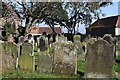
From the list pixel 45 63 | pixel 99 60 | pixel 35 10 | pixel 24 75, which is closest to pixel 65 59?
pixel 45 63

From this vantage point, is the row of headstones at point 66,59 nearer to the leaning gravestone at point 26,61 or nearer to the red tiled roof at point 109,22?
the leaning gravestone at point 26,61

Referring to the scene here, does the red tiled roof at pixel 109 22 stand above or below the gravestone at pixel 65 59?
above

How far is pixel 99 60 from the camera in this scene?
361 inches

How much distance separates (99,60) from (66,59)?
1330 mm

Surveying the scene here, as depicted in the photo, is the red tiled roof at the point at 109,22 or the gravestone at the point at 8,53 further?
the red tiled roof at the point at 109,22

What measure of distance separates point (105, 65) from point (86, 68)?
0.68m

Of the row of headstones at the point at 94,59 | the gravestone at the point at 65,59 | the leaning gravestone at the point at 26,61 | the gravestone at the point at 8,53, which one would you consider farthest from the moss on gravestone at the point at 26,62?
the row of headstones at the point at 94,59

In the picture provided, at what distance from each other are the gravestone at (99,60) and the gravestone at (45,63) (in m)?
1.50

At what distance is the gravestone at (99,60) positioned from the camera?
909cm

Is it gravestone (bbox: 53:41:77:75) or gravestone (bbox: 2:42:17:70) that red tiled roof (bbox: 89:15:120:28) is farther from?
gravestone (bbox: 53:41:77:75)

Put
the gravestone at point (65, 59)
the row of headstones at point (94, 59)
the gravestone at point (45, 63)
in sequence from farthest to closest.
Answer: the gravestone at point (45, 63)
the gravestone at point (65, 59)
the row of headstones at point (94, 59)

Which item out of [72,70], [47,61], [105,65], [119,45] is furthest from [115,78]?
[119,45]

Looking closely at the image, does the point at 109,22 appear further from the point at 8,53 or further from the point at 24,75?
the point at 24,75

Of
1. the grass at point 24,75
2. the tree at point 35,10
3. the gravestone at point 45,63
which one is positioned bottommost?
the grass at point 24,75
